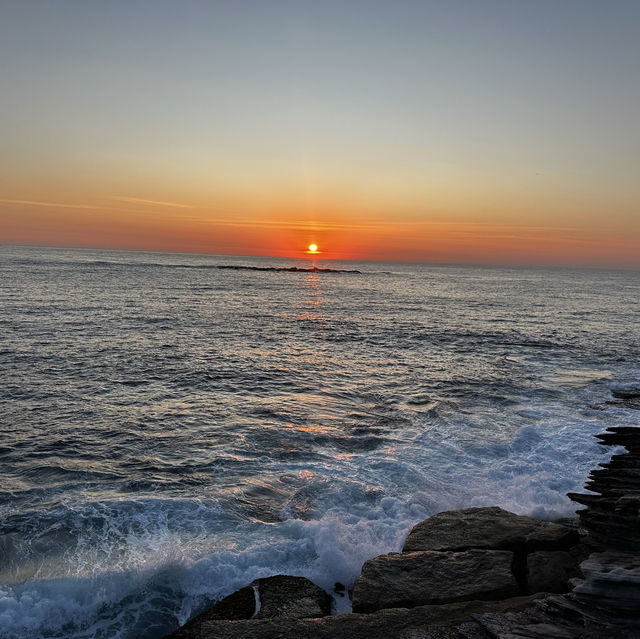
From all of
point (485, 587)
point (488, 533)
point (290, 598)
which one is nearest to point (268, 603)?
point (290, 598)

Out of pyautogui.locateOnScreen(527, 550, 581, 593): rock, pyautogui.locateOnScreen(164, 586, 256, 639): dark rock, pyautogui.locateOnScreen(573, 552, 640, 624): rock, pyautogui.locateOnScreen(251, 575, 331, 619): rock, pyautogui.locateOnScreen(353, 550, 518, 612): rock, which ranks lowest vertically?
pyautogui.locateOnScreen(164, 586, 256, 639): dark rock

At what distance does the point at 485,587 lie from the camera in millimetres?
7457

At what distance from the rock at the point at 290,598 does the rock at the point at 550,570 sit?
354 cm

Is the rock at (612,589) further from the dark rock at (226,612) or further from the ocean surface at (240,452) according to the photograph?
the dark rock at (226,612)

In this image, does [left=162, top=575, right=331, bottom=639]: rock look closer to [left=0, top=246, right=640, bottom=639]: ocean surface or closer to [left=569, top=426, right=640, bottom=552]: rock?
[left=0, top=246, right=640, bottom=639]: ocean surface

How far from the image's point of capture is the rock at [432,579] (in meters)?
7.35

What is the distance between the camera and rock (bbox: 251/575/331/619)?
7.28m

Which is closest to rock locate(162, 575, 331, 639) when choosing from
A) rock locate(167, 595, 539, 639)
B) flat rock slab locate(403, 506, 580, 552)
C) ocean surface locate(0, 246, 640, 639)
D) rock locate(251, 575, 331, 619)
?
rock locate(251, 575, 331, 619)

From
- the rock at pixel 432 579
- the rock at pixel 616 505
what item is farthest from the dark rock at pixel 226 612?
the rock at pixel 616 505

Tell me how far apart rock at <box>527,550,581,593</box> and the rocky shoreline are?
17mm

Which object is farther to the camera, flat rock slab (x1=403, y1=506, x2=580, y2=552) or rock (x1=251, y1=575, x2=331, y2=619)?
flat rock slab (x1=403, y1=506, x2=580, y2=552)

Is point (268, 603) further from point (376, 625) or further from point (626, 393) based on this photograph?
point (626, 393)

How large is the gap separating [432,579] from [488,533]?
2058 millimetres

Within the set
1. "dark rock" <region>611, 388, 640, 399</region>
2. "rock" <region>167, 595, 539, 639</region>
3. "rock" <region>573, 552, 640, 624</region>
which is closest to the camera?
"rock" <region>573, 552, 640, 624</region>
